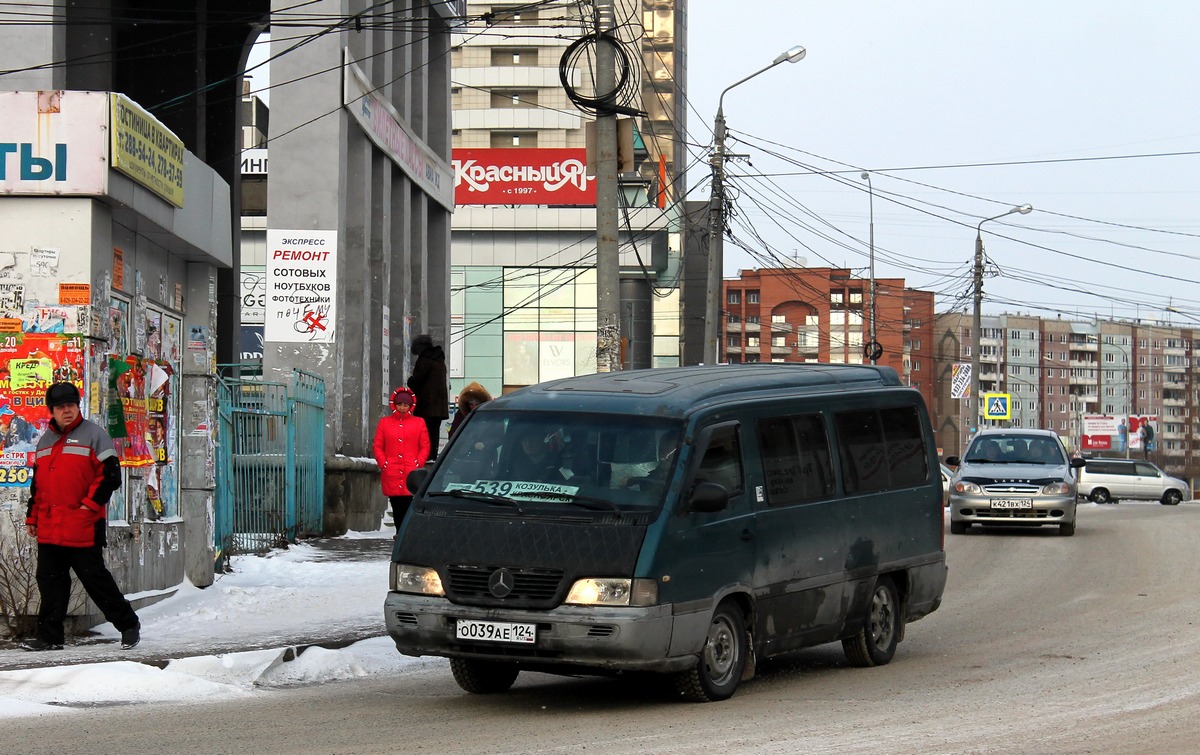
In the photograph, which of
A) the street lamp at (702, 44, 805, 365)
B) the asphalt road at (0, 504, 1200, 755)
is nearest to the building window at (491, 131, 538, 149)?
the street lamp at (702, 44, 805, 365)

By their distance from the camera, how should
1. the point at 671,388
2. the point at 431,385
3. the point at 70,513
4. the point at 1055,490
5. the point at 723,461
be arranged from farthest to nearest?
1. the point at 1055,490
2. the point at 431,385
3. the point at 70,513
4. the point at 671,388
5. the point at 723,461

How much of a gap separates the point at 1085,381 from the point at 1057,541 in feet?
582

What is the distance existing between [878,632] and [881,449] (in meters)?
1.26

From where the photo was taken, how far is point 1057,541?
23156mm

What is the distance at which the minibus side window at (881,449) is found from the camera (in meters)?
10.5

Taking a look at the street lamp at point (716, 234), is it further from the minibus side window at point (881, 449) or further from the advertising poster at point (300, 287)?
the minibus side window at point (881, 449)

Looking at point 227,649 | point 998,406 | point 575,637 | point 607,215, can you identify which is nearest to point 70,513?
point 227,649

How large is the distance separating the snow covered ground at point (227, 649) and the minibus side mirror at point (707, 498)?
2.76 metres

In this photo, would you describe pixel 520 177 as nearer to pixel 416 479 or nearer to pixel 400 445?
pixel 400 445

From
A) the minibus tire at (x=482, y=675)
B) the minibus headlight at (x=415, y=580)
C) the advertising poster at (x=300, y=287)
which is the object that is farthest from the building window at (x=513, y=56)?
the minibus headlight at (x=415, y=580)

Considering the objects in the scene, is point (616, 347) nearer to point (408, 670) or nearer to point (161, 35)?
point (408, 670)

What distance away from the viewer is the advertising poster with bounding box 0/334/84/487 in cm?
1093

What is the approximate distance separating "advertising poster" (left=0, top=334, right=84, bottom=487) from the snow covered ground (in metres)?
1.35

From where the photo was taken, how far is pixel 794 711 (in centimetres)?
851
